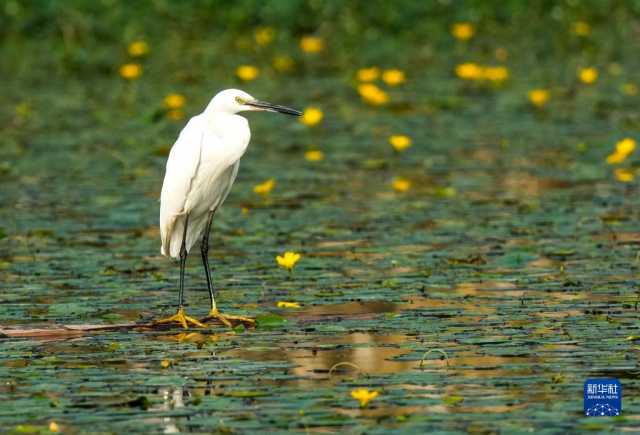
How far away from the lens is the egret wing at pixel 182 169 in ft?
27.3

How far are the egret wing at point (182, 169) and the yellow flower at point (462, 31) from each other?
42.0 ft

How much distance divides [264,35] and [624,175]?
9791 mm

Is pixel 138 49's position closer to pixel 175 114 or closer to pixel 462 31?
pixel 175 114

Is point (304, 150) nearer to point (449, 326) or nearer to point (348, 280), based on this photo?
point (348, 280)

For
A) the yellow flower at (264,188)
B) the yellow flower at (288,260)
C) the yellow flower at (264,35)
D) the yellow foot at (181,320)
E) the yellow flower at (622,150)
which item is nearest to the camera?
the yellow foot at (181,320)

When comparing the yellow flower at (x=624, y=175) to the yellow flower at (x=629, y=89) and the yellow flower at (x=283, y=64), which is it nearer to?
the yellow flower at (x=629, y=89)

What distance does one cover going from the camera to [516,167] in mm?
13273

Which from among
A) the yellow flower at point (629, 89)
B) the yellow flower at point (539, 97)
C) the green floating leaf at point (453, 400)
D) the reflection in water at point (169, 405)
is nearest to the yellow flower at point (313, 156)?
the yellow flower at point (539, 97)

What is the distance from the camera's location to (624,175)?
12.7 metres

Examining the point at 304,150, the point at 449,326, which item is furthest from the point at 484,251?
the point at 304,150

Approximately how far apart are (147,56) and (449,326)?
13113 mm

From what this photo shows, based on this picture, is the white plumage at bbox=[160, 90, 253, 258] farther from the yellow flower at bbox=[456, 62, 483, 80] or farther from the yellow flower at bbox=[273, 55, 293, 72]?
the yellow flower at bbox=[273, 55, 293, 72]

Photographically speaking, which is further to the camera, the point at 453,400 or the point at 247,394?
the point at 247,394

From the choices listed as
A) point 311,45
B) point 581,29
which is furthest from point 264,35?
point 581,29
